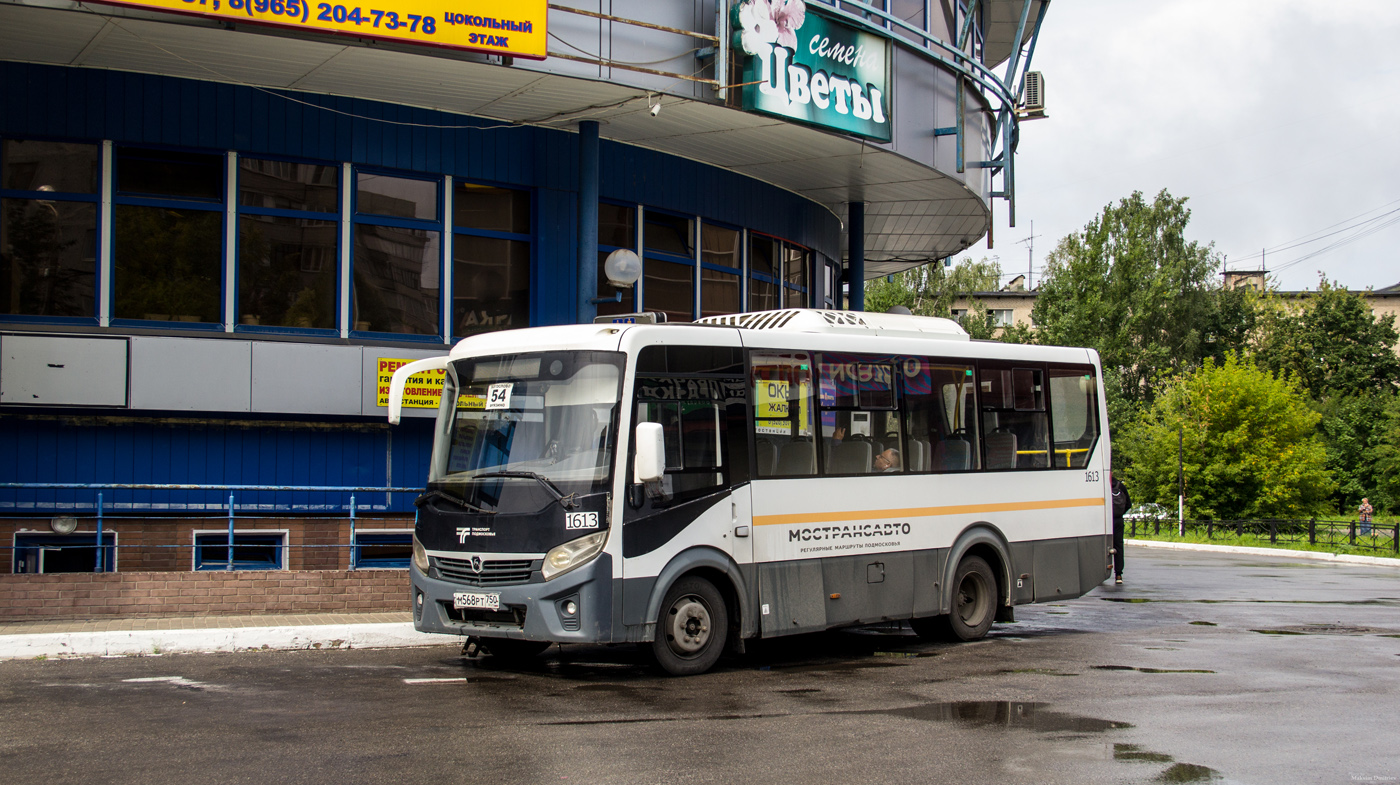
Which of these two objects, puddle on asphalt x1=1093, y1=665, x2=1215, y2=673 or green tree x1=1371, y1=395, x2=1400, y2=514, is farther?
green tree x1=1371, y1=395, x2=1400, y2=514

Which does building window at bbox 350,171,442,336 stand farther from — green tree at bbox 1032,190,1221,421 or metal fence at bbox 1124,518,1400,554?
green tree at bbox 1032,190,1221,421

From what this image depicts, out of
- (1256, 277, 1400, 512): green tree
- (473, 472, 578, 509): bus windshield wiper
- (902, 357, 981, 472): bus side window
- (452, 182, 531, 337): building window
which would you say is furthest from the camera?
(1256, 277, 1400, 512): green tree

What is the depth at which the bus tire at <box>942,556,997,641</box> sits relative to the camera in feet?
42.4

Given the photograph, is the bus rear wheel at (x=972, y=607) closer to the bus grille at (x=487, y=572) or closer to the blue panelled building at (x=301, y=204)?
the bus grille at (x=487, y=572)

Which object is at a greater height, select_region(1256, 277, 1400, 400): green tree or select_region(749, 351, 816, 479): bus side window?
select_region(1256, 277, 1400, 400): green tree

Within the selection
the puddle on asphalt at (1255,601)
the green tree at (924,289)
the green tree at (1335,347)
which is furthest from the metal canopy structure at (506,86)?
the green tree at (1335,347)

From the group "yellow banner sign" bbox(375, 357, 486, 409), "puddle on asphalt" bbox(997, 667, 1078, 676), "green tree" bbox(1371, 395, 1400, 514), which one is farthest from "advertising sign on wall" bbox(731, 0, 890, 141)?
"green tree" bbox(1371, 395, 1400, 514)

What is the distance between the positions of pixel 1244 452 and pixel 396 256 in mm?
38250

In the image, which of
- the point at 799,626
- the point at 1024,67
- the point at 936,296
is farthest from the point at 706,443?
the point at 936,296

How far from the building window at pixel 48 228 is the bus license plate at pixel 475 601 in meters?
6.61

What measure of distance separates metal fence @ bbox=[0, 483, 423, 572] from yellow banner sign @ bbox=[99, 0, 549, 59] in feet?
15.2

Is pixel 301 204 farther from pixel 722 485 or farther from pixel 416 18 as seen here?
pixel 722 485

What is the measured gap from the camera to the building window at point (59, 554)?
45.3 feet

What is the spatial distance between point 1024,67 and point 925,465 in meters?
12.6
